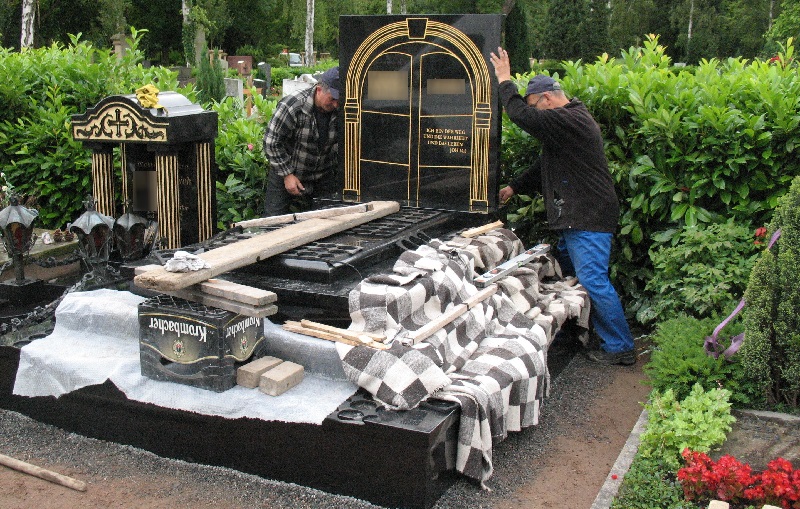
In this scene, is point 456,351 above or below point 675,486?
above

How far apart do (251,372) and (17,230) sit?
90.2 inches

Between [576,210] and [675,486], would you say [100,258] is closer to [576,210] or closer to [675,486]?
[576,210]

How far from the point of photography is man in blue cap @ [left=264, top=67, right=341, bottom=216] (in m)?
6.45

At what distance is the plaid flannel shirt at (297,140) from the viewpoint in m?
6.43

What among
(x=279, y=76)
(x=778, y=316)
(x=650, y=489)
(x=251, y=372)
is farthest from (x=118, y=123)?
(x=279, y=76)

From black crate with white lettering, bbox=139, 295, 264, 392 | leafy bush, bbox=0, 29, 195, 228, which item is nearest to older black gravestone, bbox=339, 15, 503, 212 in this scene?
leafy bush, bbox=0, 29, 195, 228

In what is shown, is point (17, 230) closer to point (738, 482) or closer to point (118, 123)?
point (118, 123)

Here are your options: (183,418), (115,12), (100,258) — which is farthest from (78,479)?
(115,12)

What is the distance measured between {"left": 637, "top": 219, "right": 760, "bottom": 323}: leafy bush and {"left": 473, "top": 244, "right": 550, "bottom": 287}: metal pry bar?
770 mm

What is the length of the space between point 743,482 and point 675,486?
12.0 inches

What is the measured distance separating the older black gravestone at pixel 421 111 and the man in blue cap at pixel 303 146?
0.27 meters

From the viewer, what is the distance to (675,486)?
3.46 m

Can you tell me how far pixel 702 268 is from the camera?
5.31m

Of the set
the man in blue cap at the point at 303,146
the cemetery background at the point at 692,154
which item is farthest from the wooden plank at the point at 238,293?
the cemetery background at the point at 692,154
